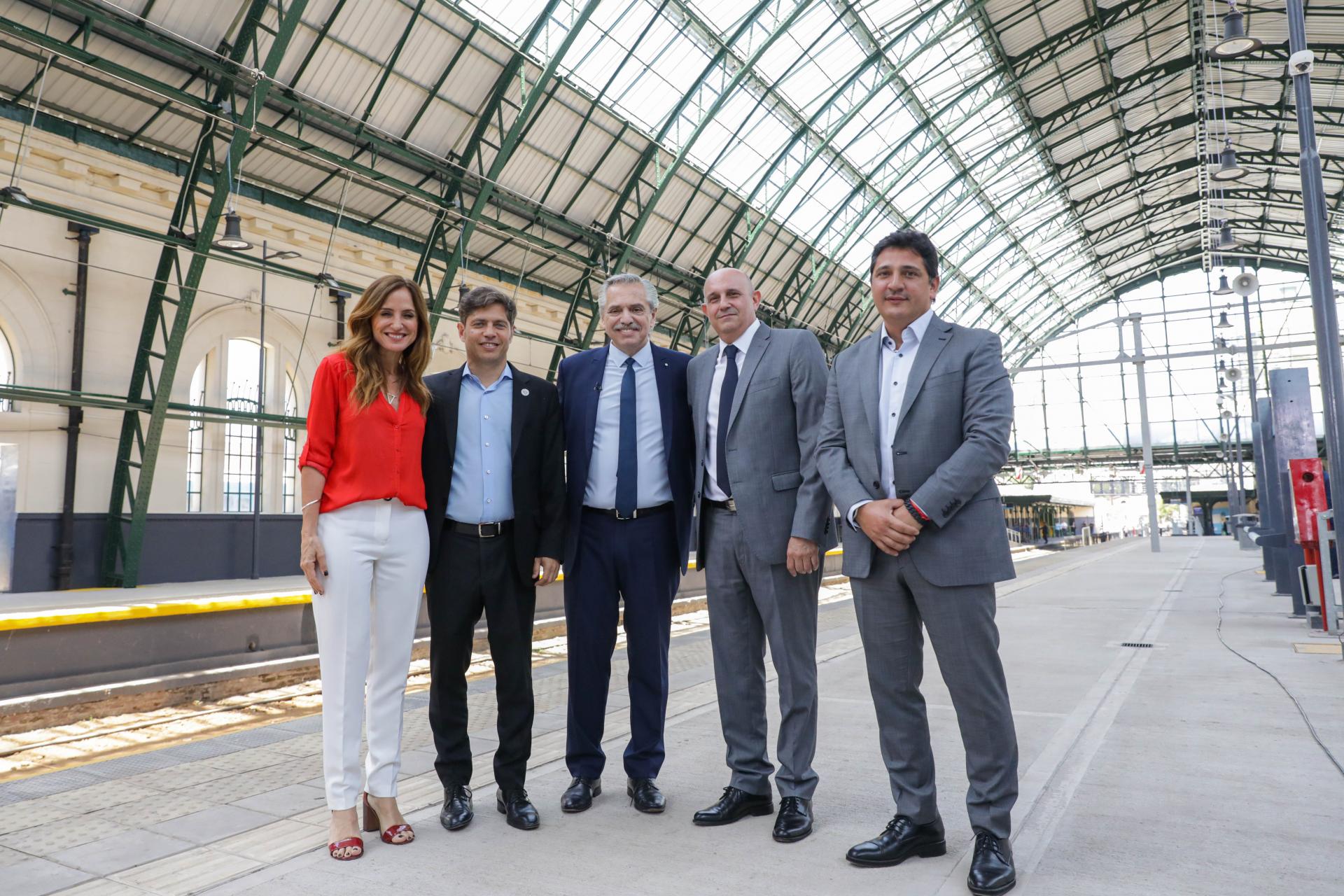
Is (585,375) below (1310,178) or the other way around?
below

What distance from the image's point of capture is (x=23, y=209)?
1158 cm

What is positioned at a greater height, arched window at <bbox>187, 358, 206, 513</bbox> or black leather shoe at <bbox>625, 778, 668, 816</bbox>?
arched window at <bbox>187, 358, 206, 513</bbox>

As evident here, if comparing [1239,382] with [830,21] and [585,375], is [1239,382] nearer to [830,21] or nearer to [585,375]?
[830,21]

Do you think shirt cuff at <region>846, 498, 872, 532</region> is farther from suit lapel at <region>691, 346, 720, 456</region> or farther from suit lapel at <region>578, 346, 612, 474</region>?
suit lapel at <region>578, 346, 612, 474</region>

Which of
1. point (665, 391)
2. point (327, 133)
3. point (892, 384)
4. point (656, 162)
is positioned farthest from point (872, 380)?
point (656, 162)

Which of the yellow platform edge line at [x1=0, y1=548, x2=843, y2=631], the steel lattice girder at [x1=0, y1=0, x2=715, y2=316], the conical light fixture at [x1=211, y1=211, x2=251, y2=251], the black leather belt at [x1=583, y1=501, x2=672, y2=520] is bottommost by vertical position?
the yellow platform edge line at [x1=0, y1=548, x2=843, y2=631]

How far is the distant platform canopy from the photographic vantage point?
11.8 m

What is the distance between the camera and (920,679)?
2607mm

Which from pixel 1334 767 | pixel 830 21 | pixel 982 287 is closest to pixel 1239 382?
pixel 982 287

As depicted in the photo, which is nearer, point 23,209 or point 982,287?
point 23,209

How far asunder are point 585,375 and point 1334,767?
338cm

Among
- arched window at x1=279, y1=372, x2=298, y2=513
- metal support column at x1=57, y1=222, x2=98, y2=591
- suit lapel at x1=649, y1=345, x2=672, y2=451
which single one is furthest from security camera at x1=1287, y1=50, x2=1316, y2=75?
arched window at x1=279, y1=372, x2=298, y2=513

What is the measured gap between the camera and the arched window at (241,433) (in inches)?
567

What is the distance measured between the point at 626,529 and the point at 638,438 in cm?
35
